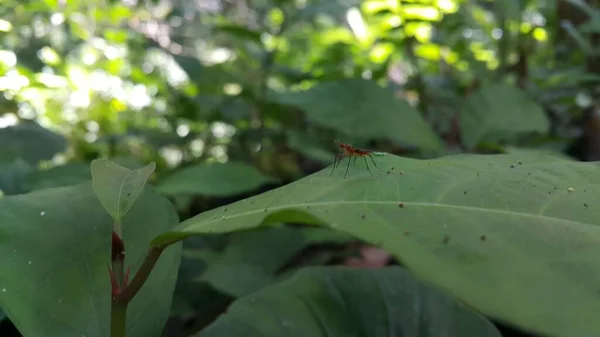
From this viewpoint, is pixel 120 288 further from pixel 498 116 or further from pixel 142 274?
pixel 498 116

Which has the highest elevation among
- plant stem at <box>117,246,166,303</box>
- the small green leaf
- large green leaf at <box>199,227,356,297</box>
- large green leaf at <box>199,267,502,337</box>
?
the small green leaf

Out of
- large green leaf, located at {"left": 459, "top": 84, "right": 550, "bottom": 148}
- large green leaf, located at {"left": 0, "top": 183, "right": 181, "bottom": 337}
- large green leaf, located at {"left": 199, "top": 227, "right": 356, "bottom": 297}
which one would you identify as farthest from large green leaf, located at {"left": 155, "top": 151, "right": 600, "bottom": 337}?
large green leaf, located at {"left": 459, "top": 84, "right": 550, "bottom": 148}

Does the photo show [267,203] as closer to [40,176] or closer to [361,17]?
[40,176]

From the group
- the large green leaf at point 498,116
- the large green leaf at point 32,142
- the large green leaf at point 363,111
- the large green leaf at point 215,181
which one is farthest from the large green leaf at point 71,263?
the large green leaf at point 498,116

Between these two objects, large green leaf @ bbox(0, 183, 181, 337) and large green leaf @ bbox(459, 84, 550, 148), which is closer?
large green leaf @ bbox(0, 183, 181, 337)

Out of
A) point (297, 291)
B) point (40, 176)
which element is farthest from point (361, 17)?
point (297, 291)

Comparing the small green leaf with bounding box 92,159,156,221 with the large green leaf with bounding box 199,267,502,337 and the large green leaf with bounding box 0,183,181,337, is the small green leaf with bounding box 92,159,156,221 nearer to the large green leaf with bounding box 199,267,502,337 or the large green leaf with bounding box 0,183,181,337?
the large green leaf with bounding box 0,183,181,337

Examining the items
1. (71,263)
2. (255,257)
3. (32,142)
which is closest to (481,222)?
(71,263)
